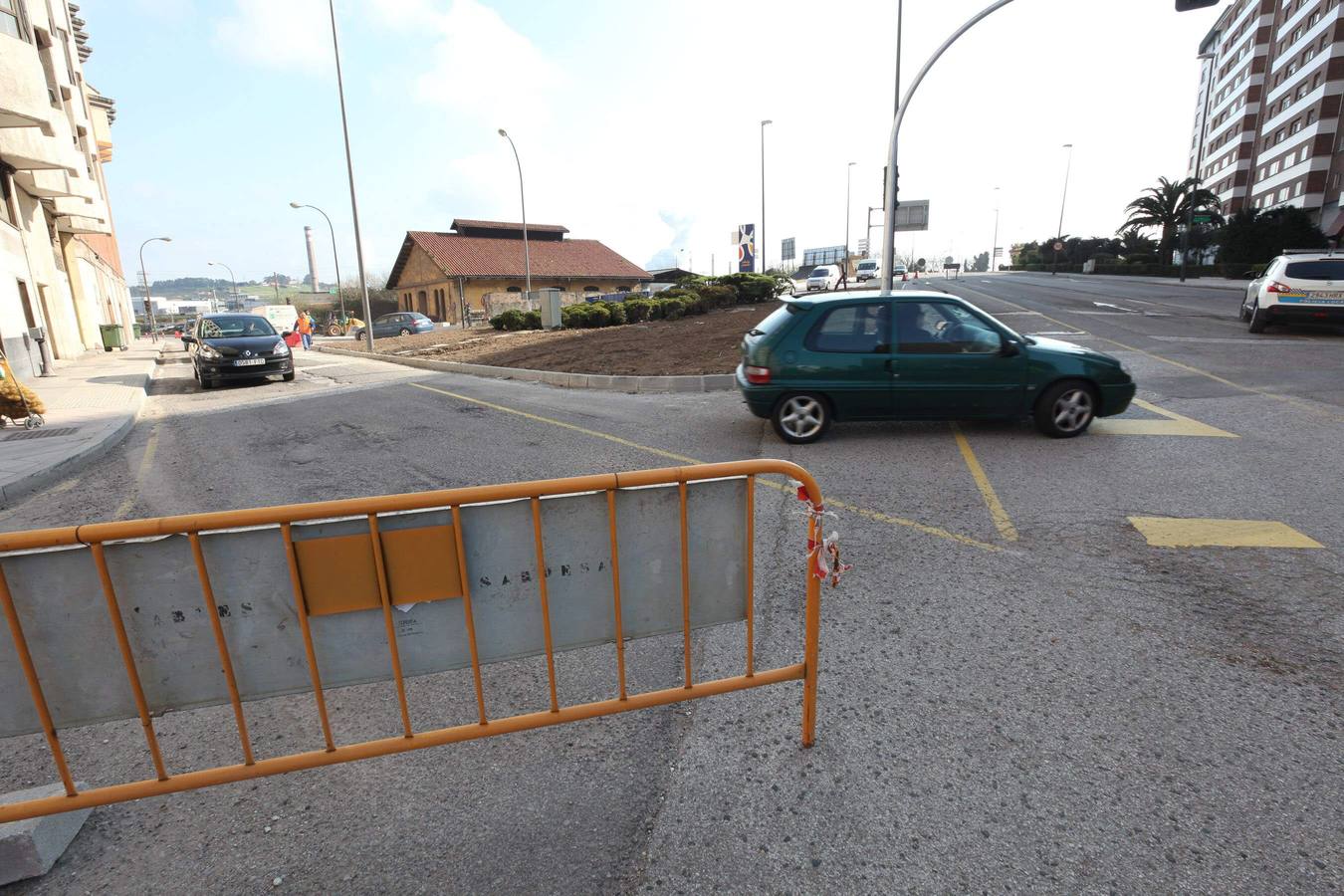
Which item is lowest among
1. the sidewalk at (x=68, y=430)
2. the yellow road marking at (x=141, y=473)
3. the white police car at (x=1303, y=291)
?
the yellow road marking at (x=141, y=473)

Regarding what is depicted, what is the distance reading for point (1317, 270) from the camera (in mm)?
14570

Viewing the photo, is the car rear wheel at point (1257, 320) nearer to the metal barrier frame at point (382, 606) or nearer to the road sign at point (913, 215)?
the road sign at point (913, 215)

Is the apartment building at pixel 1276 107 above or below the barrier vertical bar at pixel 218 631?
above

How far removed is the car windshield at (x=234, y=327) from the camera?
15.7m

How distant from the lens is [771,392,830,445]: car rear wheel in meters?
7.51

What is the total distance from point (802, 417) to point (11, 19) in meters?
20.4

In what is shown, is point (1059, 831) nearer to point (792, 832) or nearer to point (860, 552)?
point (792, 832)

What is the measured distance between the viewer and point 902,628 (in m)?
3.65

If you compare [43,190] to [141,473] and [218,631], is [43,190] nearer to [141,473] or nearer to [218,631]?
[141,473]

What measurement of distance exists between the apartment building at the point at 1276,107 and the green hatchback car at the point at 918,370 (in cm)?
4442

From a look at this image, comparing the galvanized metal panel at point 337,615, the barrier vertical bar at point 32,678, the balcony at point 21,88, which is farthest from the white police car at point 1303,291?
the balcony at point 21,88

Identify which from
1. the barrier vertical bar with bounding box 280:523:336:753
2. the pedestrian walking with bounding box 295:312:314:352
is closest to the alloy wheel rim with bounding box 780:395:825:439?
the barrier vertical bar with bounding box 280:523:336:753

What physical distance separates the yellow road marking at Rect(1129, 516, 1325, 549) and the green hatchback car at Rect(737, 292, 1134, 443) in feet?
8.27

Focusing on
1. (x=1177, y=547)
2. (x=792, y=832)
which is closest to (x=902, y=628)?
(x=792, y=832)
